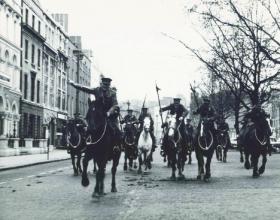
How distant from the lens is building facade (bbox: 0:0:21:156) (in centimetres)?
4059

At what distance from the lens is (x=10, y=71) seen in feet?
148

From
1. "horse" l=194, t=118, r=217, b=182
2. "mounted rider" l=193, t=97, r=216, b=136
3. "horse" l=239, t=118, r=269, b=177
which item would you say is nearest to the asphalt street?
"horse" l=194, t=118, r=217, b=182

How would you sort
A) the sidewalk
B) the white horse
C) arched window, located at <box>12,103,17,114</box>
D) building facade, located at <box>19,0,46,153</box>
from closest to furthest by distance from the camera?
1. the white horse
2. the sidewalk
3. arched window, located at <box>12,103,17,114</box>
4. building facade, located at <box>19,0,46,153</box>

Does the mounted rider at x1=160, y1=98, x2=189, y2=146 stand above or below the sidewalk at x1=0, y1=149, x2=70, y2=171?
above

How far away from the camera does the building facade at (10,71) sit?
4059 centimetres

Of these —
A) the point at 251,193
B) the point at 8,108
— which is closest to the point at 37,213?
the point at 251,193

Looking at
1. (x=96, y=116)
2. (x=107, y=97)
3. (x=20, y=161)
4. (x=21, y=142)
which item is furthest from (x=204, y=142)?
(x=21, y=142)

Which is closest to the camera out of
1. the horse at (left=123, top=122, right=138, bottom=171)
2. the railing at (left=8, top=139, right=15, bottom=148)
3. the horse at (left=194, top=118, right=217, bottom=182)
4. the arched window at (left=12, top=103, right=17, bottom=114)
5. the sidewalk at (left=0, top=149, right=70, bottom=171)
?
the horse at (left=194, top=118, right=217, bottom=182)

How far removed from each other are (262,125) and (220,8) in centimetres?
751

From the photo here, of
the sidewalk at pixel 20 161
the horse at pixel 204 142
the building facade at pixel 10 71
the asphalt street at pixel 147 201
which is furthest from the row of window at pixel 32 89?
the asphalt street at pixel 147 201

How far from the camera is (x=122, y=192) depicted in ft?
37.2

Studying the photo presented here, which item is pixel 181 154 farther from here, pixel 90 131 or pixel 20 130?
pixel 20 130

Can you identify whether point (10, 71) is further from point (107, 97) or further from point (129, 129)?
point (107, 97)

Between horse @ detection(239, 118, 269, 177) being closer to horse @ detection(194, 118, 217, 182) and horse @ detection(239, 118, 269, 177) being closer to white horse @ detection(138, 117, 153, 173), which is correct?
horse @ detection(194, 118, 217, 182)
